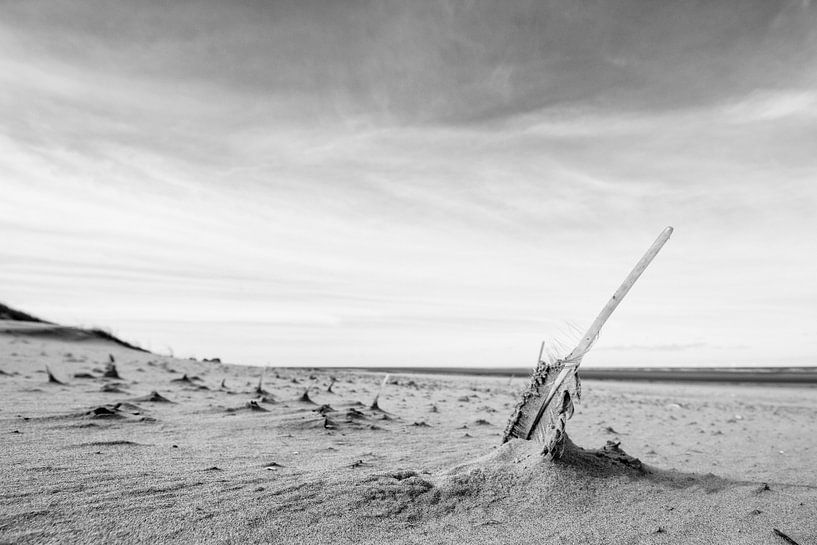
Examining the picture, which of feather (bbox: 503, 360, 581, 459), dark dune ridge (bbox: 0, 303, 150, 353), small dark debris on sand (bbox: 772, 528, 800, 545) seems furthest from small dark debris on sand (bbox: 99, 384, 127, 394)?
dark dune ridge (bbox: 0, 303, 150, 353)

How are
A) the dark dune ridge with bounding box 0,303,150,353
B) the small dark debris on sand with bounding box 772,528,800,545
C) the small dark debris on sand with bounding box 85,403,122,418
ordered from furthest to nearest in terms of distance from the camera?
the dark dune ridge with bounding box 0,303,150,353
the small dark debris on sand with bounding box 85,403,122,418
the small dark debris on sand with bounding box 772,528,800,545

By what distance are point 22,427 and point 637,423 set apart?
28.6 feet

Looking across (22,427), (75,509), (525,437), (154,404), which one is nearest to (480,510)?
(525,437)

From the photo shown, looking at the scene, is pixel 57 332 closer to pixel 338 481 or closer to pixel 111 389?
pixel 111 389

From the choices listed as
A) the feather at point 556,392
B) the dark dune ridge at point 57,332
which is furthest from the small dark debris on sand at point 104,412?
the dark dune ridge at point 57,332

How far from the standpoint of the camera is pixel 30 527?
240cm

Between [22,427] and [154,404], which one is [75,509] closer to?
[22,427]

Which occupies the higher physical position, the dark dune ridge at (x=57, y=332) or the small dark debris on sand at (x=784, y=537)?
the dark dune ridge at (x=57, y=332)

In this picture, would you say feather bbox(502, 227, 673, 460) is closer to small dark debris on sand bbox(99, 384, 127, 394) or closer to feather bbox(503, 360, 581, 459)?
feather bbox(503, 360, 581, 459)

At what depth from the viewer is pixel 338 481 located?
11.2 ft

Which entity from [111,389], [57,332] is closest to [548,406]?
[111,389]

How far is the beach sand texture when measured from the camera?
2760 millimetres

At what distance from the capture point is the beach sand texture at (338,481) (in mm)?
2760

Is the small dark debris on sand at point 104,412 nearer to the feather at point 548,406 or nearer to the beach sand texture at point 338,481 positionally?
the beach sand texture at point 338,481
